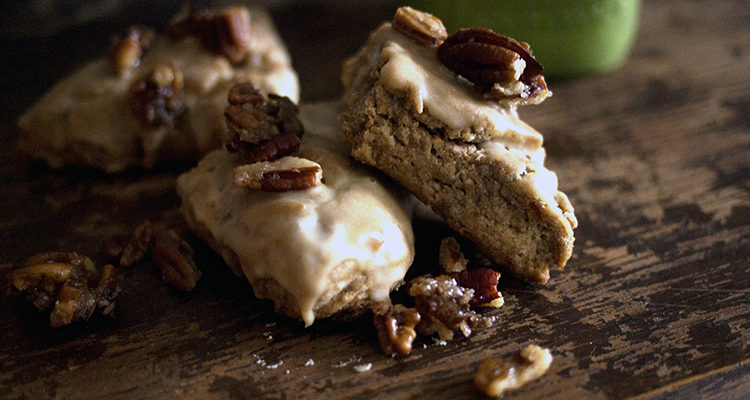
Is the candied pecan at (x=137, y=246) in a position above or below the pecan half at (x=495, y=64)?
below

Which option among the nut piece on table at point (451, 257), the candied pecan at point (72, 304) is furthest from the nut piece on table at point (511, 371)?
the candied pecan at point (72, 304)

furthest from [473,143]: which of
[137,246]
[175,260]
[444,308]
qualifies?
[137,246]

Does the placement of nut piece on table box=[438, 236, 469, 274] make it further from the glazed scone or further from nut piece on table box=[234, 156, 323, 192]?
nut piece on table box=[234, 156, 323, 192]

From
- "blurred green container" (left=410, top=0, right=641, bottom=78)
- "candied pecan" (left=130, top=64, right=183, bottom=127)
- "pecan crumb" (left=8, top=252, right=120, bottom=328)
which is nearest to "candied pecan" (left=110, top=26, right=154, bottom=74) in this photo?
"candied pecan" (left=130, top=64, right=183, bottom=127)

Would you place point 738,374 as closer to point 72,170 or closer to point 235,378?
point 235,378

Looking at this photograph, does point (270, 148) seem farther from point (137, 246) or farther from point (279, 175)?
point (137, 246)

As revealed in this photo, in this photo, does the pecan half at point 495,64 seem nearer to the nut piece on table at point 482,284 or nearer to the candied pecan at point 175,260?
the nut piece on table at point 482,284
